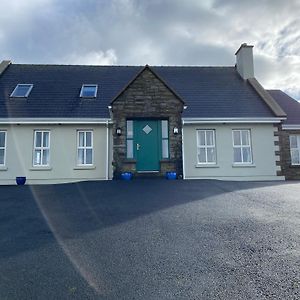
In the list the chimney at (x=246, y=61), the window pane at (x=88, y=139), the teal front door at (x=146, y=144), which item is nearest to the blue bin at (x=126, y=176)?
the teal front door at (x=146, y=144)

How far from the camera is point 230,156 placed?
14227 millimetres

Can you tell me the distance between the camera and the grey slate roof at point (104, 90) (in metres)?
14.4

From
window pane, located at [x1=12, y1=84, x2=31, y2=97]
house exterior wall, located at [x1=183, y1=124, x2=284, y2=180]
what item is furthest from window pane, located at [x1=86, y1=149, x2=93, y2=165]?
window pane, located at [x1=12, y1=84, x2=31, y2=97]

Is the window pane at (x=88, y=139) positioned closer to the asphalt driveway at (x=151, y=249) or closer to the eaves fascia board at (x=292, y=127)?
the asphalt driveway at (x=151, y=249)

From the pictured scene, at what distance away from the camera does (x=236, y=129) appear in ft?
47.8

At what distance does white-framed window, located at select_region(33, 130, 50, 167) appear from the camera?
1371 cm

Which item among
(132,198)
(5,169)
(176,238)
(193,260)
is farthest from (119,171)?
(193,260)

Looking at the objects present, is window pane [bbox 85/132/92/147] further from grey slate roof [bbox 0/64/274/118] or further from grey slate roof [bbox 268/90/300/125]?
grey slate roof [bbox 268/90/300/125]

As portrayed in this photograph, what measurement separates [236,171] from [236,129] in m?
2.34

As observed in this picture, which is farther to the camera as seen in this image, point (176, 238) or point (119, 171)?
point (119, 171)

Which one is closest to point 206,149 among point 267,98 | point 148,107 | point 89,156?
point 148,107

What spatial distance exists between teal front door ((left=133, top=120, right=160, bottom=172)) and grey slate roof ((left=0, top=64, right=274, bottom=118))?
2062 mm

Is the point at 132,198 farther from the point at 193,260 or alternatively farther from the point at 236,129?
the point at 236,129

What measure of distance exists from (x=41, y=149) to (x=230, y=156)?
10020 millimetres
